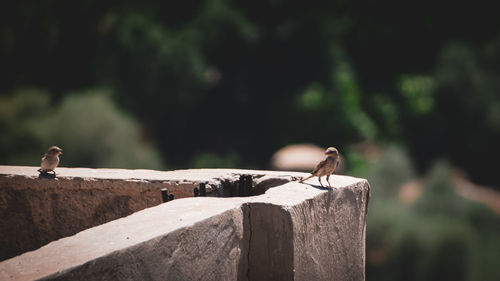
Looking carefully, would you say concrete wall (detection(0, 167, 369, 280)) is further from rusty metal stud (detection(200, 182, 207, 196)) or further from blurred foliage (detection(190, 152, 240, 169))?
blurred foliage (detection(190, 152, 240, 169))

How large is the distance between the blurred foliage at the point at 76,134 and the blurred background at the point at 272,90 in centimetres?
4

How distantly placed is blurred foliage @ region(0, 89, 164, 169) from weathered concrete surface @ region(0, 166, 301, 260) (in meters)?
13.8

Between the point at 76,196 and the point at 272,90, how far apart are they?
21.5 m

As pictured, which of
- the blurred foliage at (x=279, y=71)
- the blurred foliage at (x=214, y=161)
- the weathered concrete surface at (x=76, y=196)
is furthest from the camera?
the blurred foliage at (x=279, y=71)

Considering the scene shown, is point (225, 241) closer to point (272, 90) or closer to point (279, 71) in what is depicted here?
point (272, 90)

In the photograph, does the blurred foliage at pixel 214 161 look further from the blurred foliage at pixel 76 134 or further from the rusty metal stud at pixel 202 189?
the rusty metal stud at pixel 202 189

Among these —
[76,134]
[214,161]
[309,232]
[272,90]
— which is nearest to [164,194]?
[309,232]

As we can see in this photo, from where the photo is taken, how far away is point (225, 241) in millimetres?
3080

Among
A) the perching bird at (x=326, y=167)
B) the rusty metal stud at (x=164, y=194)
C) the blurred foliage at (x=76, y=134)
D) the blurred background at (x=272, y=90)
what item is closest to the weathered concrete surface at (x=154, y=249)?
the rusty metal stud at (x=164, y=194)

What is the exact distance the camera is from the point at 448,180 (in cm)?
2023

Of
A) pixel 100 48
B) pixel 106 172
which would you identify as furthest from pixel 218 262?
pixel 100 48

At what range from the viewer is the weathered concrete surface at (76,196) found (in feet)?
13.8

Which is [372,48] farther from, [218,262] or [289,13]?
[218,262]

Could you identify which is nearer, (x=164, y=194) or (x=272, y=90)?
(x=164, y=194)
